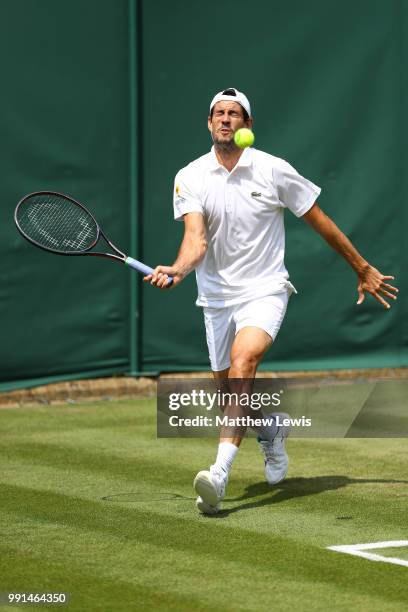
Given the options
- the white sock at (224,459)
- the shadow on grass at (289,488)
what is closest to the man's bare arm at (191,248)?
the white sock at (224,459)

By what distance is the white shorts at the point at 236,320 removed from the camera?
675cm

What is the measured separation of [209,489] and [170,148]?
473 cm

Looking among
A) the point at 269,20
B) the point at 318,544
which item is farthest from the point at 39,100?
the point at 318,544

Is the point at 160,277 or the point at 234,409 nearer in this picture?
the point at 160,277

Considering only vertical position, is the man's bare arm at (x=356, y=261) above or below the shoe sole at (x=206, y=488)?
above

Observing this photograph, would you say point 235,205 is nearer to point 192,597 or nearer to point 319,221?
point 319,221

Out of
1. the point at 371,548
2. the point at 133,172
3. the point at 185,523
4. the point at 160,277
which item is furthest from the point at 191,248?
the point at 133,172

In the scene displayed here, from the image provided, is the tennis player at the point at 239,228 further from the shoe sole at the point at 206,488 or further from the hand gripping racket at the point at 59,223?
the shoe sole at the point at 206,488

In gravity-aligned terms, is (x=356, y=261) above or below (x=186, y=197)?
below

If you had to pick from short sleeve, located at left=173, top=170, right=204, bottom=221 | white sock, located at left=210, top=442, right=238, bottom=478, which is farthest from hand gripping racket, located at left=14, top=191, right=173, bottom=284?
white sock, located at left=210, top=442, right=238, bottom=478

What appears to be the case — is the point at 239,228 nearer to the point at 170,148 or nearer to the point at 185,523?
the point at 185,523

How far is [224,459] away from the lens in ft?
21.2

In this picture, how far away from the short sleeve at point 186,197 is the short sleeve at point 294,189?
40 centimetres

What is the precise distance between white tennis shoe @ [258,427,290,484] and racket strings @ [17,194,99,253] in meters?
1.35
